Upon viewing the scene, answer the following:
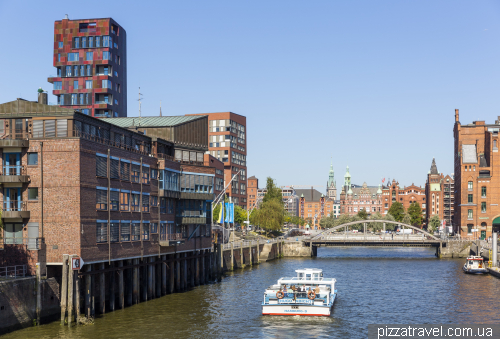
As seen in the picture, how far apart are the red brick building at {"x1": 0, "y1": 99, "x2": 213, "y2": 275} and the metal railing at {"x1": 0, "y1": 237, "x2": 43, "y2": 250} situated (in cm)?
8

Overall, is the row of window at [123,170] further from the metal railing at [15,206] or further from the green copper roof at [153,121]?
the green copper roof at [153,121]

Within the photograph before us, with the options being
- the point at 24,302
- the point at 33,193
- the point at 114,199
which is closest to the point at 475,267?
the point at 114,199

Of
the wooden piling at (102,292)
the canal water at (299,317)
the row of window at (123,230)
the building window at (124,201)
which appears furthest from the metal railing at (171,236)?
the wooden piling at (102,292)

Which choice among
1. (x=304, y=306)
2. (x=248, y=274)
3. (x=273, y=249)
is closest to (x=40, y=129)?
(x=304, y=306)

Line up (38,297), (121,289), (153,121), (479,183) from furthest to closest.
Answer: (479,183) < (153,121) < (121,289) < (38,297)

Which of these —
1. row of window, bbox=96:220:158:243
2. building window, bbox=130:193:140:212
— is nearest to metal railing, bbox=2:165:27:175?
row of window, bbox=96:220:158:243

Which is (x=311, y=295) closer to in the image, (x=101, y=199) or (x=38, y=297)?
(x=101, y=199)

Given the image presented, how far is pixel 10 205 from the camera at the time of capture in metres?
49.8

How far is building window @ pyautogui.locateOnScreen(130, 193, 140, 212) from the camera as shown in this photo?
58.3 metres

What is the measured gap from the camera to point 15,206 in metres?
49.8

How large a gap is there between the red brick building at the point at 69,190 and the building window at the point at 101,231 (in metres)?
0.09

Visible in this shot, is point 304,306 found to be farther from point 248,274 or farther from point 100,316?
point 248,274

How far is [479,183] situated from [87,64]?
103608 mm

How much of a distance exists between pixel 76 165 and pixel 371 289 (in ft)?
146
